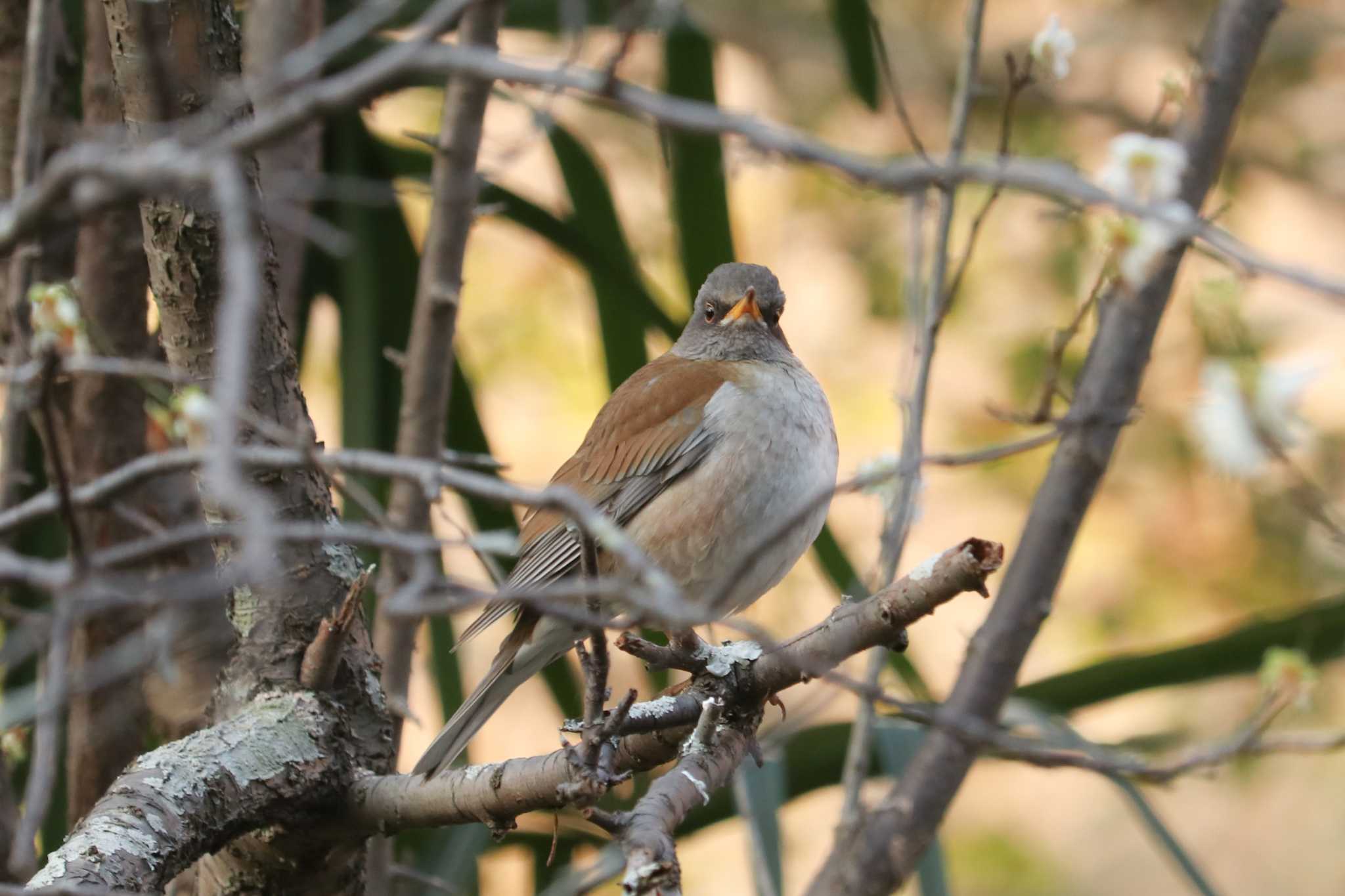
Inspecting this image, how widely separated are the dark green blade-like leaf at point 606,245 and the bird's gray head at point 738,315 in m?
0.20

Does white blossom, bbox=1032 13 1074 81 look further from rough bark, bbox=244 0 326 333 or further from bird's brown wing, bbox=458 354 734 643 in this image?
rough bark, bbox=244 0 326 333

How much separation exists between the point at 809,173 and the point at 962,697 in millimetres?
5246

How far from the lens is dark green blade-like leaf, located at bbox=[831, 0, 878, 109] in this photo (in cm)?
351

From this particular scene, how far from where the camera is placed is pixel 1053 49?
2711 millimetres

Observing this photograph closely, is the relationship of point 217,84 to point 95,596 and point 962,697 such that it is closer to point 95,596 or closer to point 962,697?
point 95,596

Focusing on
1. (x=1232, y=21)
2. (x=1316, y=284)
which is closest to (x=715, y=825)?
(x=1232, y=21)

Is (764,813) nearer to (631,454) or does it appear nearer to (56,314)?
(631,454)

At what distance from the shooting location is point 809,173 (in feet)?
23.7

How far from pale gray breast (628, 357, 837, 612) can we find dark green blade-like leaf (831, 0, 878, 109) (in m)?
0.91

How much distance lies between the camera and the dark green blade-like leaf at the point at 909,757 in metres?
3.31

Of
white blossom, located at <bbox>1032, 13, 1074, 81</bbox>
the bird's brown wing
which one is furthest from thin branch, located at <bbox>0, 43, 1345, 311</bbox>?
the bird's brown wing

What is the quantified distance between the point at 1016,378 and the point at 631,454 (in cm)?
365

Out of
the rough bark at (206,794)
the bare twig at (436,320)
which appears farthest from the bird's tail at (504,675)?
the rough bark at (206,794)

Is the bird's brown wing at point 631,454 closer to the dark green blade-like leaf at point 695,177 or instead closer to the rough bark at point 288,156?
the dark green blade-like leaf at point 695,177
